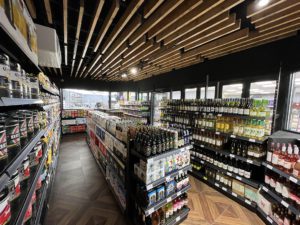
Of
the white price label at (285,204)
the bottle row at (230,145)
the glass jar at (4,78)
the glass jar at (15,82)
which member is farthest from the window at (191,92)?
the glass jar at (4,78)

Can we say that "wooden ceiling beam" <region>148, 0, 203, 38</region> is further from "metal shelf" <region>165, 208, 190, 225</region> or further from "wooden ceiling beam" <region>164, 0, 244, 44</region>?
"metal shelf" <region>165, 208, 190, 225</region>

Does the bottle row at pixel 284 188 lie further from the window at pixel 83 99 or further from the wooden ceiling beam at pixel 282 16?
the window at pixel 83 99

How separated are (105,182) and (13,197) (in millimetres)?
2517

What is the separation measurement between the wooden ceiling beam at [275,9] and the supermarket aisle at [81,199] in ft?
12.4

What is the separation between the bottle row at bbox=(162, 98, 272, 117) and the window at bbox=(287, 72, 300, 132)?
37 cm

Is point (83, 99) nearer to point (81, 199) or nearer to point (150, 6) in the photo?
point (81, 199)

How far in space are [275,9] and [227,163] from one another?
9.00 ft

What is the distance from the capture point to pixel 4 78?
893mm

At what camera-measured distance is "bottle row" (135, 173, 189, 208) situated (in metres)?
1.92

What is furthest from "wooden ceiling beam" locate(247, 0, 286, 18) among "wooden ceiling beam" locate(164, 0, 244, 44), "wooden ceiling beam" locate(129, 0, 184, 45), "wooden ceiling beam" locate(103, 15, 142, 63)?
"wooden ceiling beam" locate(103, 15, 142, 63)

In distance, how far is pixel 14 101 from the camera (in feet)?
3.04

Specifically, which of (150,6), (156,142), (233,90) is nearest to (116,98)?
(233,90)

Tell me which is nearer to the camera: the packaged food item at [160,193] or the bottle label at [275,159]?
the packaged food item at [160,193]

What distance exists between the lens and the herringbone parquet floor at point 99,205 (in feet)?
7.85
